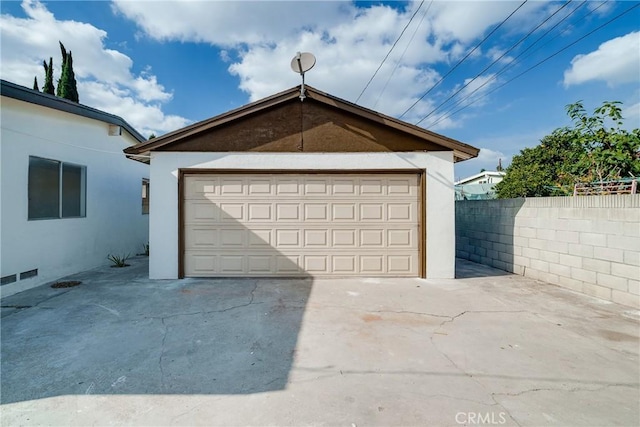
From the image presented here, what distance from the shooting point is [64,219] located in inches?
253

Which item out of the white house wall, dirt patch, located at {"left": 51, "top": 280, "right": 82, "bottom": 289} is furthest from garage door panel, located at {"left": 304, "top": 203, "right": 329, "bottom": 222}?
the white house wall

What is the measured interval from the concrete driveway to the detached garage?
4.03 feet

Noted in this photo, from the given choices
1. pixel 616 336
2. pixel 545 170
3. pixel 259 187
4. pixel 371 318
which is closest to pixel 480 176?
pixel 545 170

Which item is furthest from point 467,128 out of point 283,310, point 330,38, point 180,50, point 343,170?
point 283,310

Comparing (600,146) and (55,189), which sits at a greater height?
(600,146)

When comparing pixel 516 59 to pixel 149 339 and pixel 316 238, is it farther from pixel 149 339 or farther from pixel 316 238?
pixel 149 339

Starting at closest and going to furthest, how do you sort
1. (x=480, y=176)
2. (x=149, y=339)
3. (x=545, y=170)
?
(x=149, y=339) < (x=545, y=170) < (x=480, y=176)

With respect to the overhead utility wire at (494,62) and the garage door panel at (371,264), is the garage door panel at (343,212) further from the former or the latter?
the overhead utility wire at (494,62)

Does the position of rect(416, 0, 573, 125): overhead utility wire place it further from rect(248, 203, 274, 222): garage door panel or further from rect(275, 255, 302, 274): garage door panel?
rect(275, 255, 302, 274): garage door panel

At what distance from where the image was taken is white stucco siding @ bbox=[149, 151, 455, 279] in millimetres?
6219

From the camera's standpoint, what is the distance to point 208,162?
627 centimetres

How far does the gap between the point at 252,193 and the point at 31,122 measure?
4319mm

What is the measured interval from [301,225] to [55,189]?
5296 millimetres

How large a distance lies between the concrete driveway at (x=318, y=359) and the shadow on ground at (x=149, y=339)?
19mm
